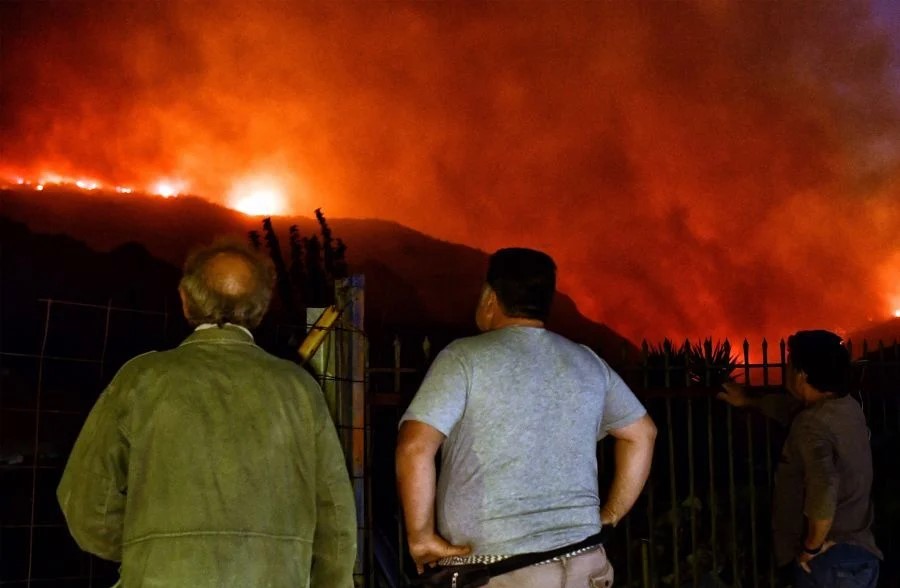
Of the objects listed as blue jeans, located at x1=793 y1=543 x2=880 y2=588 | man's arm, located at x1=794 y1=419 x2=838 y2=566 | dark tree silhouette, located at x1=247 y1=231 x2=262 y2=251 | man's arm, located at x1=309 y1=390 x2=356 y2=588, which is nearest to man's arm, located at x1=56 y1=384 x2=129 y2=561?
man's arm, located at x1=309 y1=390 x2=356 y2=588

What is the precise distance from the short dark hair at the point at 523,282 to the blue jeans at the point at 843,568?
6.29ft

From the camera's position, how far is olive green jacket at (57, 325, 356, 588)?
7.29 ft

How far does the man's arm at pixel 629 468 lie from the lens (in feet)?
9.59

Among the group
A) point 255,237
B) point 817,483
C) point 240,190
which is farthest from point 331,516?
point 240,190

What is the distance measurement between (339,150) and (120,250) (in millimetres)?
4070

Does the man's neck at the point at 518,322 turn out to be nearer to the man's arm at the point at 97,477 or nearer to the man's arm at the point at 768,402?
the man's arm at the point at 97,477

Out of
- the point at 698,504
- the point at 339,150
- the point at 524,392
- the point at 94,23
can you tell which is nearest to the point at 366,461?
the point at 524,392

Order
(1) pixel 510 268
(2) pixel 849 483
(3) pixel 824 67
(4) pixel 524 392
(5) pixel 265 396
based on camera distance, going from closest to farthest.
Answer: (5) pixel 265 396 → (4) pixel 524 392 → (1) pixel 510 268 → (2) pixel 849 483 → (3) pixel 824 67

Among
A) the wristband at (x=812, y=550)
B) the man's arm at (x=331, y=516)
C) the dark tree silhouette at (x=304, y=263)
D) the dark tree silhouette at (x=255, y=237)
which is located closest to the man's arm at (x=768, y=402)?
the wristband at (x=812, y=550)

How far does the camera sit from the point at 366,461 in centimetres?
388

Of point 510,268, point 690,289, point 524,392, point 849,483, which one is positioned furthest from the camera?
point 690,289

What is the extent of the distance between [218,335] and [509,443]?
914mm

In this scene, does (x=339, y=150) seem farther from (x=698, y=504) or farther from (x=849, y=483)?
(x=849, y=483)

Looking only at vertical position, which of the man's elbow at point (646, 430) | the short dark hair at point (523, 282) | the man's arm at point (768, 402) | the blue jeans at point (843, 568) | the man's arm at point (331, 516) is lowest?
the blue jeans at point (843, 568)
